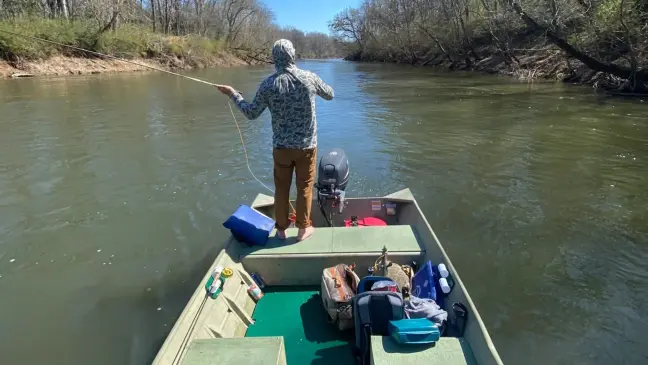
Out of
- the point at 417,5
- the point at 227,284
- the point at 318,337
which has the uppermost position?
the point at 417,5

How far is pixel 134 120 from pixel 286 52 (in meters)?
12.4

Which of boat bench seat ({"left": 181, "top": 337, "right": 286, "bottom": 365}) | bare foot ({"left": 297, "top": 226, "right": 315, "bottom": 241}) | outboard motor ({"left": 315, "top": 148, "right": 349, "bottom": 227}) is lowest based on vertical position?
boat bench seat ({"left": 181, "top": 337, "right": 286, "bottom": 365})

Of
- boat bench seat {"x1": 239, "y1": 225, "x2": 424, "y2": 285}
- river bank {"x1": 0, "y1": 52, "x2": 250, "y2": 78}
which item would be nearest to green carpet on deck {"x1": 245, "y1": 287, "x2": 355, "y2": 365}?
boat bench seat {"x1": 239, "y1": 225, "x2": 424, "y2": 285}

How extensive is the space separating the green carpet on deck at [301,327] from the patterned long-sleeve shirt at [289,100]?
1493 mm

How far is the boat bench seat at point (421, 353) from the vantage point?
10.1 feet

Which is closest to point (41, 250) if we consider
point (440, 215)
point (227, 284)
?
point (227, 284)

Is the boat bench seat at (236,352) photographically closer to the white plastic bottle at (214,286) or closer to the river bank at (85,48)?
the white plastic bottle at (214,286)

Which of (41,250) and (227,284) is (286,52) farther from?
(41,250)

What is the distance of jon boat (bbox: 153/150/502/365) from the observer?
314 cm

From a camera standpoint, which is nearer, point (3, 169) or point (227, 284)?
point (227, 284)

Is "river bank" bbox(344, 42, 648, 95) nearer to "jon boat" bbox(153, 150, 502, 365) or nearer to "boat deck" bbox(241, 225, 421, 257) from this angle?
"boat deck" bbox(241, 225, 421, 257)

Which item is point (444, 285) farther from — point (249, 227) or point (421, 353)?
point (249, 227)

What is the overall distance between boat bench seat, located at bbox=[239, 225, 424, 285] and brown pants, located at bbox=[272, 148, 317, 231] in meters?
0.27

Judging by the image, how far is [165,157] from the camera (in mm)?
10758
